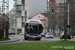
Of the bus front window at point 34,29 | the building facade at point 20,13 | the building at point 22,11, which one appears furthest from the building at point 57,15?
the bus front window at point 34,29

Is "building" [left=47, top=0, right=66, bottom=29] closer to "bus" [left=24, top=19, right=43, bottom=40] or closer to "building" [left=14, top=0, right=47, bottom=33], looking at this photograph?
"building" [left=14, top=0, right=47, bottom=33]

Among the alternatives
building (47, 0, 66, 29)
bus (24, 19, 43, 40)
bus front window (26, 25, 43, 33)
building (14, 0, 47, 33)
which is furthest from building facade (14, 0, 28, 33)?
bus front window (26, 25, 43, 33)

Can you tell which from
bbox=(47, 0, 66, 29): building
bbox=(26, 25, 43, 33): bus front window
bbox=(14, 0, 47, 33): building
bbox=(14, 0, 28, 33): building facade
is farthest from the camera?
bbox=(14, 0, 28, 33): building facade

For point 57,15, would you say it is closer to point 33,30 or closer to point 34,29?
point 34,29

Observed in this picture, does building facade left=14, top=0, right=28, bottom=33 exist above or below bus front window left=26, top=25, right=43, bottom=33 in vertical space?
above

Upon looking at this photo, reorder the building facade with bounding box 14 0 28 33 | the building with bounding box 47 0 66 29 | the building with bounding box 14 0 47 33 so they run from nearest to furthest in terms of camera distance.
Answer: the building with bounding box 47 0 66 29 → the building with bounding box 14 0 47 33 → the building facade with bounding box 14 0 28 33

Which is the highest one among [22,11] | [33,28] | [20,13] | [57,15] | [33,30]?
[22,11]

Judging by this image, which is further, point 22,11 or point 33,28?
point 22,11

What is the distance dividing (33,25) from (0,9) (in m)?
11.0

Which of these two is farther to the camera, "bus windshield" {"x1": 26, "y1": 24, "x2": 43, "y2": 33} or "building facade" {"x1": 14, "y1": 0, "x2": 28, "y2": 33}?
"building facade" {"x1": 14, "y1": 0, "x2": 28, "y2": 33}

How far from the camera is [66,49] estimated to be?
42.2ft

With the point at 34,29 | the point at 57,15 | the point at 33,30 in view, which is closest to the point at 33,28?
the point at 34,29

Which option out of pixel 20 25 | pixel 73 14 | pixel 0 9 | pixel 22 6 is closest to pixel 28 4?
pixel 22 6

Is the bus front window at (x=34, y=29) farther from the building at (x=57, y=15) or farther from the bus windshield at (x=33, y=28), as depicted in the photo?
the building at (x=57, y=15)
